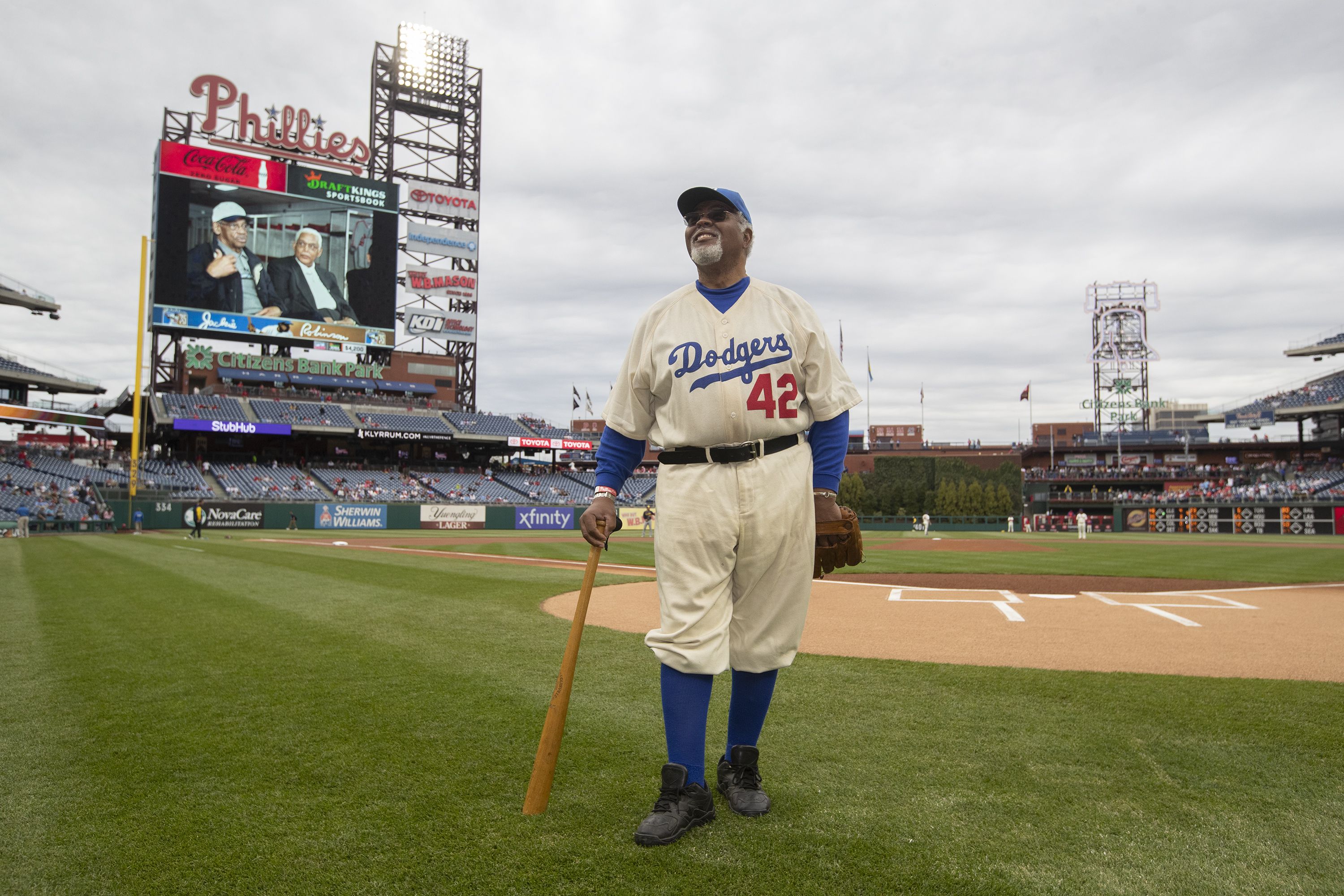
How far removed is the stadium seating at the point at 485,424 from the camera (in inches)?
Result: 1884

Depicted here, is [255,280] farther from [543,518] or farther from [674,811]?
[674,811]

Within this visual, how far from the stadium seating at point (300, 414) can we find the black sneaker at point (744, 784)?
43.6m

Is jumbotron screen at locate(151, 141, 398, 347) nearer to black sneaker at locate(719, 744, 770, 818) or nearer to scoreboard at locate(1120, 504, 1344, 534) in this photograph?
scoreboard at locate(1120, 504, 1344, 534)

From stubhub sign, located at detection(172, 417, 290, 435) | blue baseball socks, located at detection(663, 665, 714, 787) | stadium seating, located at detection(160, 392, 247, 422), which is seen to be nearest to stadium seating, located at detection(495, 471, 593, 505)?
stubhub sign, located at detection(172, 417, 290, 435)

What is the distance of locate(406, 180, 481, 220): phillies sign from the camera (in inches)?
1865

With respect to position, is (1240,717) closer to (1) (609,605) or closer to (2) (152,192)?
(1) (609,605)

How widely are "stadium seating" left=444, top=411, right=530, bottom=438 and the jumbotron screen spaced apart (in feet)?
22.5

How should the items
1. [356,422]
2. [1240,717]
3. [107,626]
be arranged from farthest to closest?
1. [356,422]
2. [107,626]
3. [1240,717]

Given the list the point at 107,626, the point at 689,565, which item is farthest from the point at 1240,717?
the point at 107,626

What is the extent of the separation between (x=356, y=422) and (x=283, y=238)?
33.1 ft

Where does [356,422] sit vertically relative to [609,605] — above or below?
above

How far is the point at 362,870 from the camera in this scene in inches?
75.9

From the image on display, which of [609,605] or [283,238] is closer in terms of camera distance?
[609,605]

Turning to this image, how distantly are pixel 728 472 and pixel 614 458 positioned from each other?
0.50 metres
